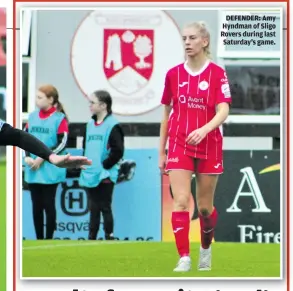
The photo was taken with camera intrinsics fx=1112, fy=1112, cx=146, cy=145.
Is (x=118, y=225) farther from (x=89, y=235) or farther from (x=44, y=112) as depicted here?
(x=44, y=112)

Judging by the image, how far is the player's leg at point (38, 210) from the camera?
7.72 metres

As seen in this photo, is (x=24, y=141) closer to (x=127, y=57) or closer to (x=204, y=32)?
(x=127, y=57)

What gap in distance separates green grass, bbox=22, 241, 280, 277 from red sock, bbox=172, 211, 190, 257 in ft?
0.31

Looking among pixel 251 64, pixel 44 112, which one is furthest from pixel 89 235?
pixel 251 64

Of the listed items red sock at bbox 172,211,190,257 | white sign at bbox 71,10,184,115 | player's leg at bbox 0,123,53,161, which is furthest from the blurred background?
player's leg at bbox 0,123,53,161

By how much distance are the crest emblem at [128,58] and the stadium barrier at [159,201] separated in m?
0.49

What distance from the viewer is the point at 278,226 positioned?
25.3ft

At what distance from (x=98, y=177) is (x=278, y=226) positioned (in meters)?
1.29

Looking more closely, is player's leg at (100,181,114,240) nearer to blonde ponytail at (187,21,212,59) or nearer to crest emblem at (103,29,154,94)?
crest emblem at (103,29,154,94)

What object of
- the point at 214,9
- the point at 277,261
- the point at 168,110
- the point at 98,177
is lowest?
the point at 277,261

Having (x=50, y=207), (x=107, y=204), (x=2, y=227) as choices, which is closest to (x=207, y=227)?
(x=107, y=204)

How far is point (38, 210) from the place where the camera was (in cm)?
775

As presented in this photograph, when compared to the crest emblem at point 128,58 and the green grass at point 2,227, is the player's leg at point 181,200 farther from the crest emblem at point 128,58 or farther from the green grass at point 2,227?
the green grass at point 2,227

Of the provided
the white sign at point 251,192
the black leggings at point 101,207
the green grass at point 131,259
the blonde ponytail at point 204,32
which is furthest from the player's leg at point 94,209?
the blonde ponytail at point 204,32
